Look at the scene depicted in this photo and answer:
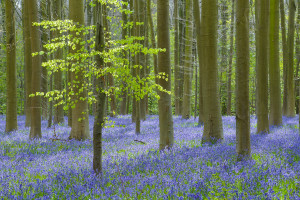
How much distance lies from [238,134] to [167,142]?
8.16 ft

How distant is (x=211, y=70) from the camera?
8.78 meters

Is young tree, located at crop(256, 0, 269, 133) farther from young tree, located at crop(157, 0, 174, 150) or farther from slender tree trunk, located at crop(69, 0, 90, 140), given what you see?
slender tree trunk, located at crop(69, 0, 90, 140)

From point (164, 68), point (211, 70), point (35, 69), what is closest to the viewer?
point (164, 68)

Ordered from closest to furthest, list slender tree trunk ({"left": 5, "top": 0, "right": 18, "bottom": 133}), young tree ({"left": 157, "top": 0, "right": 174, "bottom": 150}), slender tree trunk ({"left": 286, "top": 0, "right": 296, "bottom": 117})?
1. young tree ({"left": 157, "top": 0, "right": 174, "bottom": 150})
2. slender tree trunk ({"left": 5, "top": 0, "right": 18, "bottom": 133})
3. slender tree trunk ({"left": 286, "top": 0, "right": 296, "bottom": 117})

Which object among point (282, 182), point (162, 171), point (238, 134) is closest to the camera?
point (282, 182)

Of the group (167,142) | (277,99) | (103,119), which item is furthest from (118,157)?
(277,99)

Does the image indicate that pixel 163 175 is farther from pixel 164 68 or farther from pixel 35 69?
pixel 35 69

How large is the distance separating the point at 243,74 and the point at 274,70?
27.2ft

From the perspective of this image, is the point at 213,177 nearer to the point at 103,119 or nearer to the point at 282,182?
the point at 282,182

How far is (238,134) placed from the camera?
6188mm

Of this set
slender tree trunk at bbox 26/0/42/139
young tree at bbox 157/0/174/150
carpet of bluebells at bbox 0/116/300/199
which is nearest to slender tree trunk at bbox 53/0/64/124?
slender tree trunk at bbox 26/0/42/139

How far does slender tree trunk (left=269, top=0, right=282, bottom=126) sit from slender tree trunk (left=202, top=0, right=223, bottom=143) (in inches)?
214

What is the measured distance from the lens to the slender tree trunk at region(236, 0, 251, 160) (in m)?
5.97

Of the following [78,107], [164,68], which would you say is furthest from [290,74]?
[78,107]
